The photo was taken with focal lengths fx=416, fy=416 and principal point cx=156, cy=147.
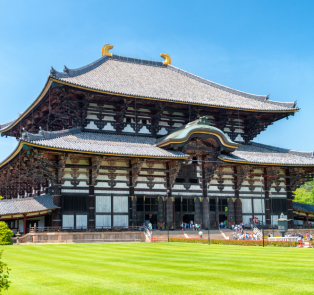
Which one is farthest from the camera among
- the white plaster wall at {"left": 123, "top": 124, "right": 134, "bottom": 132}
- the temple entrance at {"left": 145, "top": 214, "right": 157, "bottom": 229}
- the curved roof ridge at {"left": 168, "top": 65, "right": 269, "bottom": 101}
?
the curved roof ridge at {"left": 168, "top": 65, "right": 269, "bottom": 101}

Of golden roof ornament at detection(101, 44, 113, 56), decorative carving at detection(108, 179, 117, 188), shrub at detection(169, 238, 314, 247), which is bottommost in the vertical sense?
shrub at detection(169, 238, 314, 247)

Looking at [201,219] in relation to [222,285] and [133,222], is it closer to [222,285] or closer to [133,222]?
[133,222]

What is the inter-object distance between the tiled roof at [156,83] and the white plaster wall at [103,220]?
509 inches

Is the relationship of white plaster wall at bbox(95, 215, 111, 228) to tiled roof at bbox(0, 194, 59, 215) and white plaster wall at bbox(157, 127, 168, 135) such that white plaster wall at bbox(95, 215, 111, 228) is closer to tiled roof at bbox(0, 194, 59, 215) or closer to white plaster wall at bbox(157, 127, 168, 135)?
tiled roof at bbox(0, 194, 59, 215)

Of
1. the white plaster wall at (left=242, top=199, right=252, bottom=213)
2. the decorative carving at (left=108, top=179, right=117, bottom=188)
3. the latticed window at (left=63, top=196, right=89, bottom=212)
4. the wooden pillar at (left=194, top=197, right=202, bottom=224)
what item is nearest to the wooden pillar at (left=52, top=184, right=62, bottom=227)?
the latticed window at (left=63, top=196, right=89, bottom=212)

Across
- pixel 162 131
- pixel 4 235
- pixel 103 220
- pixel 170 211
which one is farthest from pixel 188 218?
pixel 4 235

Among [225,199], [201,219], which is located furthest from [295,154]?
[201,219]

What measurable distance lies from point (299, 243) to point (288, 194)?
2110 cm

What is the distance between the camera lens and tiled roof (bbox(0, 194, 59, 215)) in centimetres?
3809

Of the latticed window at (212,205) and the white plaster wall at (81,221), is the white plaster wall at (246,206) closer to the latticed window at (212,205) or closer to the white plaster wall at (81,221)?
the latticed window at (212,205)

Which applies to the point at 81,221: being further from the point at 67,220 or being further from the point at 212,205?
the point at 212,205

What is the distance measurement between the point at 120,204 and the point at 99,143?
22.0 feet

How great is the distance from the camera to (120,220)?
42.7 metres

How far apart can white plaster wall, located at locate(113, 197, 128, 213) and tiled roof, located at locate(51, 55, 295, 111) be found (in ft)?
36.3
